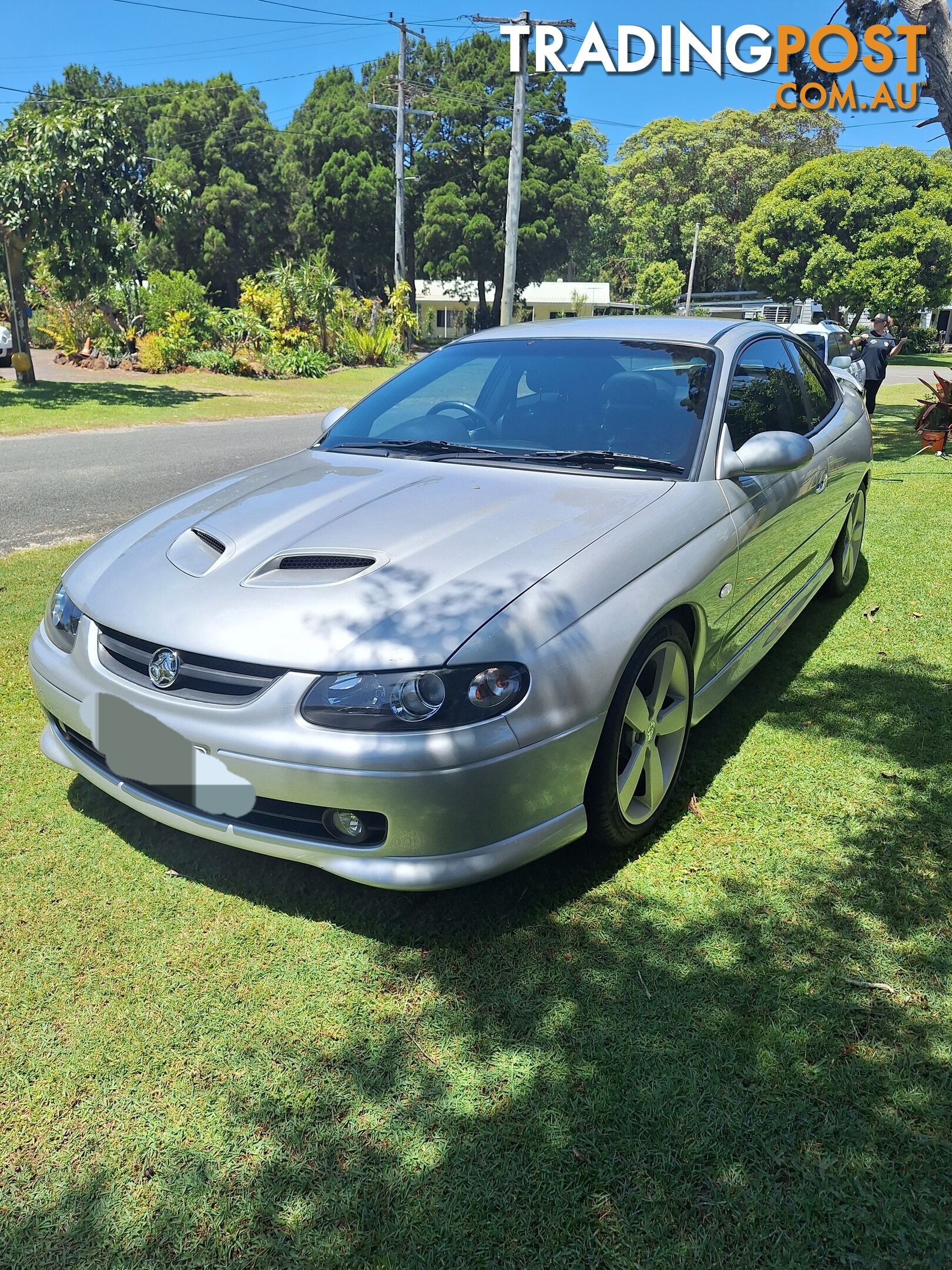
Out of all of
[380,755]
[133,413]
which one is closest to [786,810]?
[380,755]

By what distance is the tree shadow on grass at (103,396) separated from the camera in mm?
16359

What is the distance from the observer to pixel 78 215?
50.8 feet

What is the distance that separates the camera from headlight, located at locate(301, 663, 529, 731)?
229 cm

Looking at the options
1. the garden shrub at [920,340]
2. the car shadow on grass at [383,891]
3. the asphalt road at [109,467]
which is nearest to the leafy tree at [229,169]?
the garden shrub at [920,340]

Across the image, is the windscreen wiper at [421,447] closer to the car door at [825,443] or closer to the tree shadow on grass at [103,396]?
the car door at [825,443]

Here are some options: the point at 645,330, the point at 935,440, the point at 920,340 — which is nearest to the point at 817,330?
the point at 935,440

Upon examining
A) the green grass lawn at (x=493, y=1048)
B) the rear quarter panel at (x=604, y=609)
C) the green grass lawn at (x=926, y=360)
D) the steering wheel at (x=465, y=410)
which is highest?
the steering wheel at (x=465, y=410)

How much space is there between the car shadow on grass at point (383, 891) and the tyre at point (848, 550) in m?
2.54

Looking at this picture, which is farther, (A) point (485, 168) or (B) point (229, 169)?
(B) point (229, 169)

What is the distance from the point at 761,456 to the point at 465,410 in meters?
1.26

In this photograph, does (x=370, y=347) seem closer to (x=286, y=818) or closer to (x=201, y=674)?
(x=201, y=674)

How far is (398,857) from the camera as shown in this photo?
2.38 m

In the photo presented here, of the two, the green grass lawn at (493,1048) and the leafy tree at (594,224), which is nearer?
the green grass lawn at (493,1048)

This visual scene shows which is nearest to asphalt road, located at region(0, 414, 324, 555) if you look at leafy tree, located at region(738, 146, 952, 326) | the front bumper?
the front bumper
